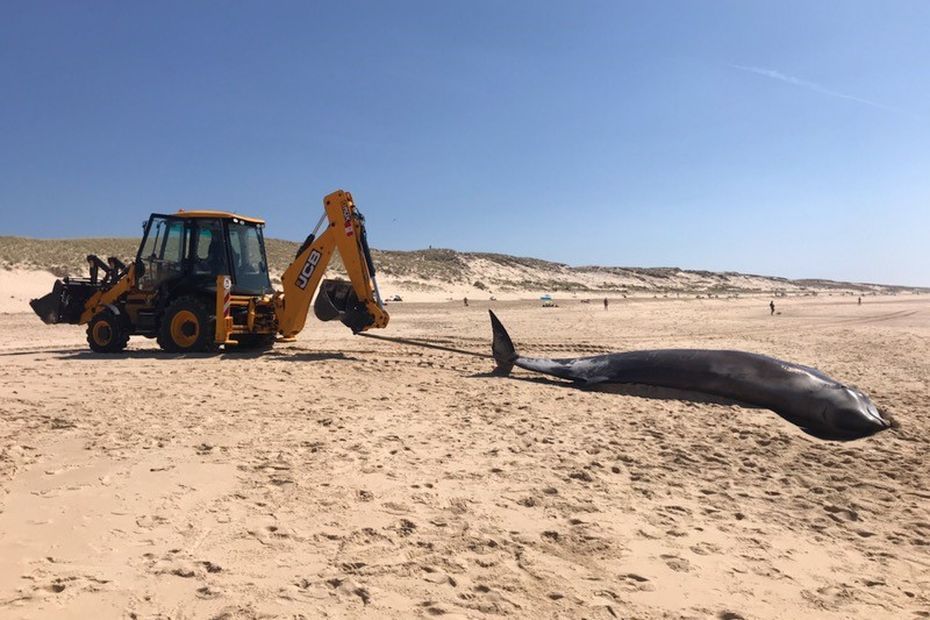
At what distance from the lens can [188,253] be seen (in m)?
12.3

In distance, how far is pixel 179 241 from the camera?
12.3 meters

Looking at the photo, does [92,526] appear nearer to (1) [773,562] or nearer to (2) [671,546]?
(2) [671,546]

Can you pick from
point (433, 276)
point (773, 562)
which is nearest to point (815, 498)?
point (773, 562)

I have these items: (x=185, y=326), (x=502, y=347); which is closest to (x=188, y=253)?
(x=185, y=326)

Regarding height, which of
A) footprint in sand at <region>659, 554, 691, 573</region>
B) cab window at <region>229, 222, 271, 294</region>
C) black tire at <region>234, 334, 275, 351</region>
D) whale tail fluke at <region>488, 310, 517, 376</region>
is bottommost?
footprint in sand at <region>659, 554, 691, 573</region>

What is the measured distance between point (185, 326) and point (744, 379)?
32.7 feet

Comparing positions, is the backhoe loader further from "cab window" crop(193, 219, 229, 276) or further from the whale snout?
the whale snout

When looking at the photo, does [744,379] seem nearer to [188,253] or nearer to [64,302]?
[188,253]

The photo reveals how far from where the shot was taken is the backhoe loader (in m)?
11.8

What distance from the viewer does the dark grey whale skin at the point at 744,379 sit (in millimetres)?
6281

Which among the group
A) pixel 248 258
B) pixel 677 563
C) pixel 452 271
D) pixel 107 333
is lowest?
pixel 677 563

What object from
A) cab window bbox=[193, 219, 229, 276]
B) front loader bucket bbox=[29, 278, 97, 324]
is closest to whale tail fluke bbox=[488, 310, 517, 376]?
cab window bbox=[193, 219, 229, 276]

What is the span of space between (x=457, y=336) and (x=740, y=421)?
36.4ft

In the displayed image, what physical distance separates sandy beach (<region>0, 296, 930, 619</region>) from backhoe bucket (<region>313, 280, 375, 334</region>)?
11.8ft
